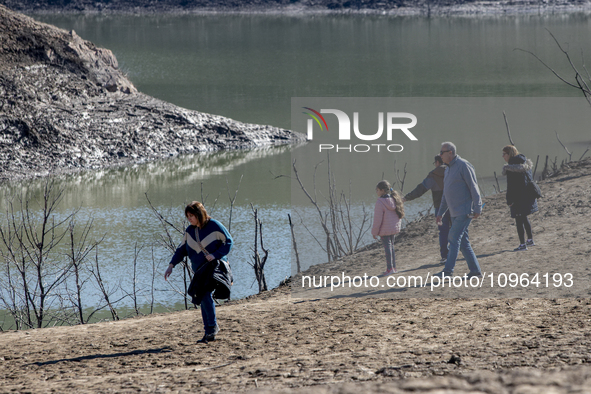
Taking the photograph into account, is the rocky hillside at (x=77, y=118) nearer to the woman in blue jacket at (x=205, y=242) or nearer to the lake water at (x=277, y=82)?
the lake water at (x=277, y=82)

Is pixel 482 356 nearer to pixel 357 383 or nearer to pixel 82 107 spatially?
pixel 357 383

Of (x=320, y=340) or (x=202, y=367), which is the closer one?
(x=202, y=367)

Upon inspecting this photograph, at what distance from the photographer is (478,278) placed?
25.1ft

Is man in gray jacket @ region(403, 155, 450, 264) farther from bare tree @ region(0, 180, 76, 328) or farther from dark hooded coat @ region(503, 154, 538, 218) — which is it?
bare tree @ region(0, 180, 76, 328)

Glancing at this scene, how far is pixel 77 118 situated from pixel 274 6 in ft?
138

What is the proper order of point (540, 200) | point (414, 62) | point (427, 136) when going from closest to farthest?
point (540, 200) → point (427, 136) → point (414, 62)

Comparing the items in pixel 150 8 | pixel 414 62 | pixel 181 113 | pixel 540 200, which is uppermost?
pixel 150 8

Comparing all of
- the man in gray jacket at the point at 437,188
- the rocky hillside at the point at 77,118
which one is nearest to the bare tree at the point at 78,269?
the man in gray jacket at the point at 437,188

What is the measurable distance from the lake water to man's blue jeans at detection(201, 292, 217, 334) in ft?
15.9

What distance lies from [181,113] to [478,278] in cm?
2123

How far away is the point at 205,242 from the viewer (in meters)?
6.13

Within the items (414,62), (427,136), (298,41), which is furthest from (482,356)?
(298,41)

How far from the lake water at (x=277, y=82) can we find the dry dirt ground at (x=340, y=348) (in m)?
4.18

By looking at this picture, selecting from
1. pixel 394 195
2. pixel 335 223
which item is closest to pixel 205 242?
pixel 394 195
